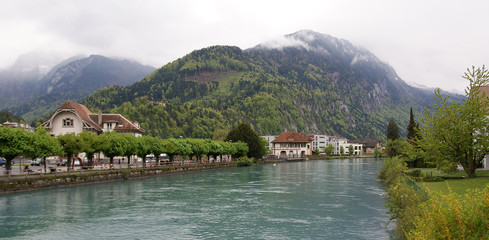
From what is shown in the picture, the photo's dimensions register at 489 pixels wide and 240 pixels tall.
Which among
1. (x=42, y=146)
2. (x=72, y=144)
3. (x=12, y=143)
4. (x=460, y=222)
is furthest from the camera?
(x=72, y=144)

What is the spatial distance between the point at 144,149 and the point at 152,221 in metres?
43.9

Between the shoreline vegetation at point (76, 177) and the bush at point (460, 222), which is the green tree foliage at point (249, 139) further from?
the bush at point (460, 222)

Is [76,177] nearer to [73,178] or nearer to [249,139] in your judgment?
[73,178]

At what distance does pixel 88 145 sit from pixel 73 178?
8.75 meters

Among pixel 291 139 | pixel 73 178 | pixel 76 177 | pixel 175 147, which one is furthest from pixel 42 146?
pixel 291 139

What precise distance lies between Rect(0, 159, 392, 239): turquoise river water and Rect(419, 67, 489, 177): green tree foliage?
7597 mm

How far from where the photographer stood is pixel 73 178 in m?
51.0

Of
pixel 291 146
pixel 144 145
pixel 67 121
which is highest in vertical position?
pixel 67 121

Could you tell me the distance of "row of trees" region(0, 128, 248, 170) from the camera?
45.9 meters

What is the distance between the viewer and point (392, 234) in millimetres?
23812

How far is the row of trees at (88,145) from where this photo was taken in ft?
151

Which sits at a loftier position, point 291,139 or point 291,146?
point 291,139

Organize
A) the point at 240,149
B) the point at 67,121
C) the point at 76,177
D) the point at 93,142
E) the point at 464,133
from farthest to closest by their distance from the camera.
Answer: the point at 240,149, the point at 67,121, the point at 93,142, the point at 76,177, the point at 464,133

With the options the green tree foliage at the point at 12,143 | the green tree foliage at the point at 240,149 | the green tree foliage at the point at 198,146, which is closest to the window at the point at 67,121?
the green tree foliage at the point at 198,146
